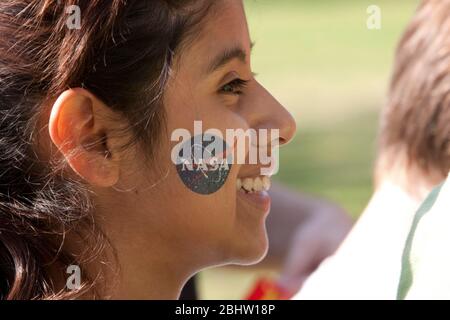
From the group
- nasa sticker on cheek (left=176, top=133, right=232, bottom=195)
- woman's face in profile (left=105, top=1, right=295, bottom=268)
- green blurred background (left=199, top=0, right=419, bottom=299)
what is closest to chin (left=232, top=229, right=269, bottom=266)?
woman's face in profile (left=105, top=1, right=295, bottom=268)

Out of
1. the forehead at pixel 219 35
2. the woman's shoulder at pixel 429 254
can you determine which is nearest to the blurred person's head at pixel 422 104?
the forehead at pixel 219 35

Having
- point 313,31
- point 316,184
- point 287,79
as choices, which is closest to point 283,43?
point 313,31

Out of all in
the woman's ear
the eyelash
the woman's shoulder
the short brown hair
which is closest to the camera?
the woman's shoulder

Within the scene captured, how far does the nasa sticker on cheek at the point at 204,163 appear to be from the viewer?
5.67ft

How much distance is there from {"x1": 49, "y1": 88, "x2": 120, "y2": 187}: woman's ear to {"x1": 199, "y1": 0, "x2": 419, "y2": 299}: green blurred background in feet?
11.9

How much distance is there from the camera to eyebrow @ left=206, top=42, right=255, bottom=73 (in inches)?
67.9

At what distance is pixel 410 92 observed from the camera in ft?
7.83

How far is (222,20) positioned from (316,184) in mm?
6203

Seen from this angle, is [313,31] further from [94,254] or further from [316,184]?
[94,254]

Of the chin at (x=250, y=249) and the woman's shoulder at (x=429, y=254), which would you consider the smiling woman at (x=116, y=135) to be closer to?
the chin at (x=250, y=249)

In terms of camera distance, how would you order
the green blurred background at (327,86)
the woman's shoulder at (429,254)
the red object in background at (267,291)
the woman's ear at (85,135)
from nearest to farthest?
1. the woman's shoulder at (429,254)
2. the woman's ear at (85,135)
3. the red object in background at (267,291)
4. the green blurred background at (327,86)

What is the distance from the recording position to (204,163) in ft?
5.72

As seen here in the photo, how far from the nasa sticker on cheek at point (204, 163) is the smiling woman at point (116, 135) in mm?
13

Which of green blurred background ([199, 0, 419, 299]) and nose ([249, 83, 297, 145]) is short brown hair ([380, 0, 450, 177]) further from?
green blurred background ([199, 0, 419, 299])
